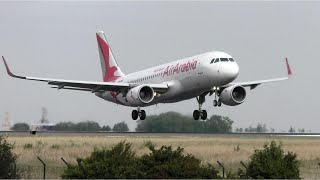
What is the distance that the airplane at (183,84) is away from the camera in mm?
51844

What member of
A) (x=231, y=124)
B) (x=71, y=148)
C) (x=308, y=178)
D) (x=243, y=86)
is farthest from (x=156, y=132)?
(x=308, y=178)

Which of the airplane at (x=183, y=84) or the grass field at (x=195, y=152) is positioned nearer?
the grass field at (x=195, y=152)

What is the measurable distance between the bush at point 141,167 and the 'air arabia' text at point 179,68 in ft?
92.2

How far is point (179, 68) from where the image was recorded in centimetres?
5572

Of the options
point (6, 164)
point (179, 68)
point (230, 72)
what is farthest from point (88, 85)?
point (6, 164)

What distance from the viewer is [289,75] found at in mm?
61375

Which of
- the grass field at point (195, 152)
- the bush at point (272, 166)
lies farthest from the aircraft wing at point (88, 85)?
the bush at point (272, 166)

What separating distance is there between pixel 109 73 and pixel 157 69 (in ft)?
52.1

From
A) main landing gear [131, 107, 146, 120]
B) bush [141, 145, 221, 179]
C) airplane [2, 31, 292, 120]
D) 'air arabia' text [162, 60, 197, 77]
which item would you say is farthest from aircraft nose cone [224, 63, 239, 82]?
bush [141, 145, 221, 179]

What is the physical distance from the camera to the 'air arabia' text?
176 ft

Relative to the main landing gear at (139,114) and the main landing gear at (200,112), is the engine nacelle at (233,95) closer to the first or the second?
the main landing gear at (200,112)

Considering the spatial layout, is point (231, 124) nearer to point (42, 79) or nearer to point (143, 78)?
point (143, 78)

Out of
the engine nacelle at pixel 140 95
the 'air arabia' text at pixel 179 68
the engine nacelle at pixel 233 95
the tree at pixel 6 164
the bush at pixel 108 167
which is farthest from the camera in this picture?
the engine nacelle at pixel 140 95

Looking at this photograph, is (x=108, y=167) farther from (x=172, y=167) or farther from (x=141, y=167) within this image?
(x=172, y=167)
